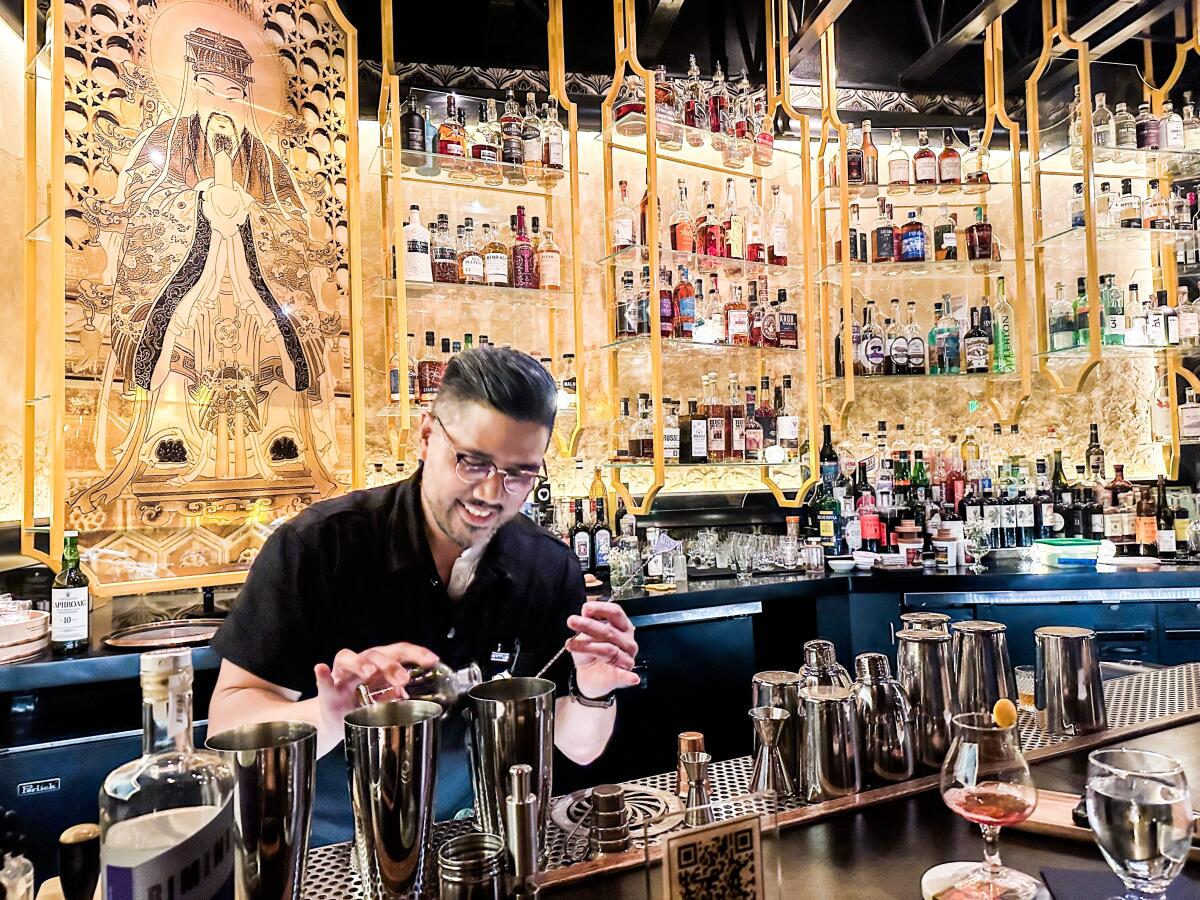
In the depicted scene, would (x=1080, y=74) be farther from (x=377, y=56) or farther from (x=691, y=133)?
(x=377, y=56)

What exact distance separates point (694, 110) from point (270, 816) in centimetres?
354

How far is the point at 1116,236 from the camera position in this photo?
3795 millimetres

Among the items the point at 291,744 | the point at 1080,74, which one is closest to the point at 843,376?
the point at 1080,74

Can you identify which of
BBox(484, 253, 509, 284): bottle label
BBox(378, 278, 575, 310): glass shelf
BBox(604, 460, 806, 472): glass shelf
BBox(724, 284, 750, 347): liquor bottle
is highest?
BBox(484, 253, 509, 284): bottle label

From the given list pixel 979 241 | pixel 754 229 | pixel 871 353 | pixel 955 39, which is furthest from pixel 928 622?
pixel 955 39

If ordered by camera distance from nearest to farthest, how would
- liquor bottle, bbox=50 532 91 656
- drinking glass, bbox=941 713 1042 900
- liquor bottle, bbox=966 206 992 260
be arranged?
drinking glass, bbox=941 713 1042 900
liquor bottle, bbox=50 532 91 656
liquor bottle, bbox=966 206 992 260

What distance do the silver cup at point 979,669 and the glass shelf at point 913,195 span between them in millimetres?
3009

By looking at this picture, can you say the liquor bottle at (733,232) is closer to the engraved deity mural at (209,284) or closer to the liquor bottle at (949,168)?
the liquor bottle at (949,168)

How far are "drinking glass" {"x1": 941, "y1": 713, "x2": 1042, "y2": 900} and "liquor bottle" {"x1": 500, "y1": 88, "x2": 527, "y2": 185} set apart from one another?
3.09m

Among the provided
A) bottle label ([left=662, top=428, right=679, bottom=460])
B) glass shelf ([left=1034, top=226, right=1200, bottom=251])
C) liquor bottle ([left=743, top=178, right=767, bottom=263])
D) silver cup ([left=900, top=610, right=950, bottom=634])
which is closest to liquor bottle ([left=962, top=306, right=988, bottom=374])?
glass shelf ([left=1034, top=226, right=1200, bottom=251])

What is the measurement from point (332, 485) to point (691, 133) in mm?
2146

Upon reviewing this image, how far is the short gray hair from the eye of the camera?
1.54m

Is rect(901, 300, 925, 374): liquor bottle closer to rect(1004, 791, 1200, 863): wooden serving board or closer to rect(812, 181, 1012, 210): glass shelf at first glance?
rect(812, 181, 1012, 210): glass shelf

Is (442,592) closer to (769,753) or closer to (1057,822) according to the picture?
(769,753)
